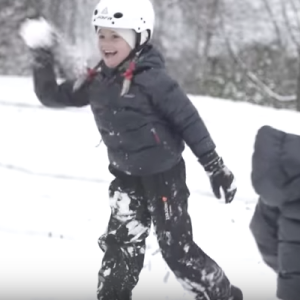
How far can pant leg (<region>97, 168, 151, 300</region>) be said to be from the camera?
3916mm

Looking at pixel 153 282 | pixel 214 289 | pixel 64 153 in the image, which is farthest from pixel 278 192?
pixel 64 153

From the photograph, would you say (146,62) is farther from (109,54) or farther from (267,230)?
(267,230)

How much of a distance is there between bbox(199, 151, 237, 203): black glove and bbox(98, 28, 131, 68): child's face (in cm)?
60

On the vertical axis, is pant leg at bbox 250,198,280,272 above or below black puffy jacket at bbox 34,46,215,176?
below

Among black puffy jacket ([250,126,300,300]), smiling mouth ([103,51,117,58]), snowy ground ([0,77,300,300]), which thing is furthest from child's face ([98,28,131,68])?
snowy ground ([0,77,300,300])

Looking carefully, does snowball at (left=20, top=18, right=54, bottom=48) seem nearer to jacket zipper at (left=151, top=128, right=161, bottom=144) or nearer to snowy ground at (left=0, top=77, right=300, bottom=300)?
jacket zipper at (left=151, top=128, right=161, bottom=144)

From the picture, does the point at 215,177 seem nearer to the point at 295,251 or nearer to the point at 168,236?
the point at 168,236

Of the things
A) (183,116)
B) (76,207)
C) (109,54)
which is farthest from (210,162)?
(76,207)

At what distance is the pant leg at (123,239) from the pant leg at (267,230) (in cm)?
103

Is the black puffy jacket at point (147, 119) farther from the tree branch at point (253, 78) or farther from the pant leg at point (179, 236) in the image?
the tree branch at point (253, 78)

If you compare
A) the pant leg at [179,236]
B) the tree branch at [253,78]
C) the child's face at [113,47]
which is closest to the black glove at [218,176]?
the pant leg at [179,236]

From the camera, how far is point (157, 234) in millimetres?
3914

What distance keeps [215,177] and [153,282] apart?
1.12 m

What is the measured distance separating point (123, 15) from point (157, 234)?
1.05m
